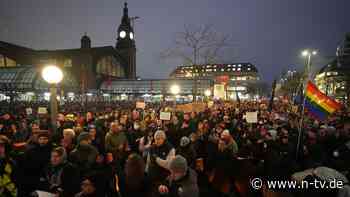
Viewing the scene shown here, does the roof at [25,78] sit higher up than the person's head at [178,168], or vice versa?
the roof at [25,78]

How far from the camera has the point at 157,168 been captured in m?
4.69

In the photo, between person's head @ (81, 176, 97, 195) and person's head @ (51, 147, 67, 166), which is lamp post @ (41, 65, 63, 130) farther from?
person's head @ (81, 176, 97, 195)

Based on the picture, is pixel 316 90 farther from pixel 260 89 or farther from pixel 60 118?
pixel 260 89

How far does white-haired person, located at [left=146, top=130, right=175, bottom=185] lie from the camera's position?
180 inches

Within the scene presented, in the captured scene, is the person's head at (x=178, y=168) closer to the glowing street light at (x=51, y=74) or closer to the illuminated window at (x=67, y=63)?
the glowing street light at (x=51, y=74)

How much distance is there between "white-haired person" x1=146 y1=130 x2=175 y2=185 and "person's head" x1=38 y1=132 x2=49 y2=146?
2400 mm

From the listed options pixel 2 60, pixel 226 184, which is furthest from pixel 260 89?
pixel 226 184

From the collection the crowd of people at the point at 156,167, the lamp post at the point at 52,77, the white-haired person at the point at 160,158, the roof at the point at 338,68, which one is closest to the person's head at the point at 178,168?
the crowd of people at the point at 156,167

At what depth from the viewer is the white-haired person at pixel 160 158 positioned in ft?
15.0

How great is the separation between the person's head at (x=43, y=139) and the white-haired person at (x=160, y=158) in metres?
2.40

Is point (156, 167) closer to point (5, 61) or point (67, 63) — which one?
point (67, 63)

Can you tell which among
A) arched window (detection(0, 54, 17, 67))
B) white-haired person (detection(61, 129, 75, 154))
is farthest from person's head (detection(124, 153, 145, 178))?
arched window (detection(0, 54, 17, 67))

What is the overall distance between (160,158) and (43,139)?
270cm

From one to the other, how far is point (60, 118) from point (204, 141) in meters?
6.91
